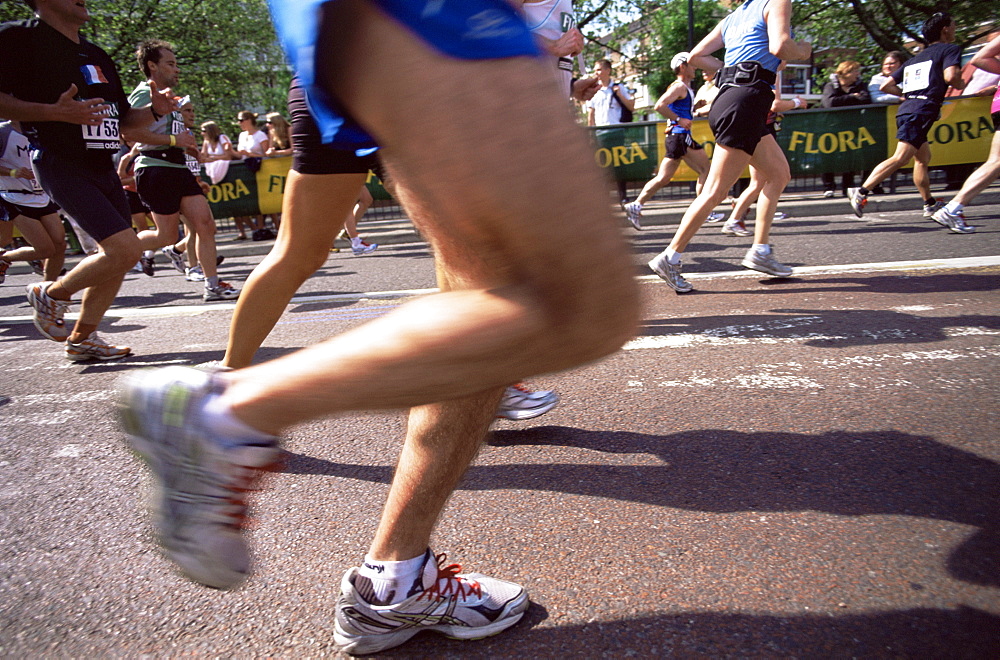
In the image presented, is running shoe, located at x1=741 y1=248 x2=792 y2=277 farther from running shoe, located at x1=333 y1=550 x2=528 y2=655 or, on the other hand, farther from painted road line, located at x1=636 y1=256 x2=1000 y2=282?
running shoe, located at x1=333 y1=550 x2=528 y2=655

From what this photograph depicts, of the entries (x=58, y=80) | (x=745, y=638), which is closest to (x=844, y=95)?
(x=58, y=80)

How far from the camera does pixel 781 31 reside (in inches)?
166

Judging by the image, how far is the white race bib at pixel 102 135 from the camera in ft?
11.8

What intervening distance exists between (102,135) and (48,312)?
105cm

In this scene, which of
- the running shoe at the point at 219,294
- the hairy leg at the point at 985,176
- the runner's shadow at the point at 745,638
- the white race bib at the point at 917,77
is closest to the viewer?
the runner's shadow at the point at 745,638

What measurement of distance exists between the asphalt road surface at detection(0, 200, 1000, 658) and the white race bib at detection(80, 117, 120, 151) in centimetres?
126

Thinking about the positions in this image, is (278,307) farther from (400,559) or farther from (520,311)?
(520,311)

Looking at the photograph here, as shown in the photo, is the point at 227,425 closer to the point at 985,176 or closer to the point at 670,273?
the point at 670,273

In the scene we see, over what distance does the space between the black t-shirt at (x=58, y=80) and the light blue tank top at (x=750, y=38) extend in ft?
12.7

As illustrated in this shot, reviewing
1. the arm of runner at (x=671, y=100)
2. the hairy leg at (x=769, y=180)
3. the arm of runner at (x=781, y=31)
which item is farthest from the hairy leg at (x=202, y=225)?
the arm of runner at (x=671, y=100)

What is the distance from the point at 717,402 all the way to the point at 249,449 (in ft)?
6.43

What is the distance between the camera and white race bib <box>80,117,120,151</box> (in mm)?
3604

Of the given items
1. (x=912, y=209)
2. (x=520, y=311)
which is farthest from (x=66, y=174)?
(x=912, y=209)

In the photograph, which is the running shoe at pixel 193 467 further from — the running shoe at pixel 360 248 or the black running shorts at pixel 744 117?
the running shoe at pixel 360 248
